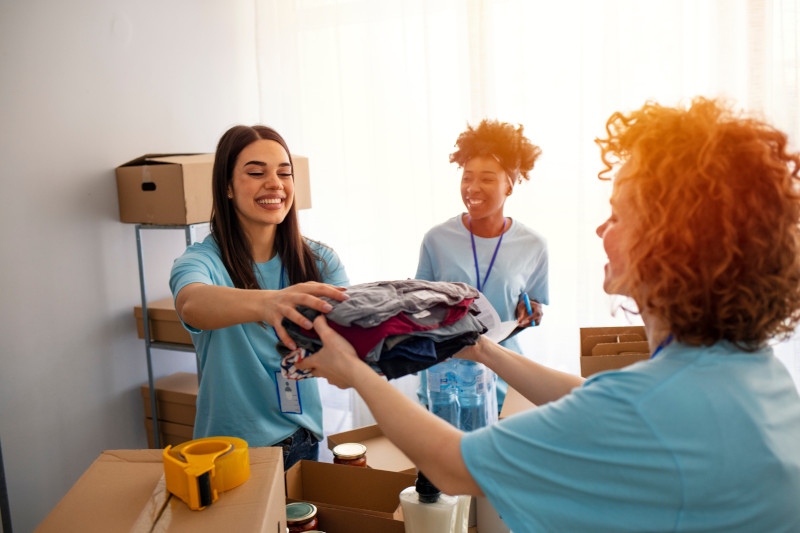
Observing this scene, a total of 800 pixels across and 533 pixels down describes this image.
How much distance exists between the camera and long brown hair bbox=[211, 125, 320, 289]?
1759 mm

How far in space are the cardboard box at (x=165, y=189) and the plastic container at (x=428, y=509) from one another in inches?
66.7

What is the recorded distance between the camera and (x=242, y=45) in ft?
11.4

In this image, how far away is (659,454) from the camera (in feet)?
2.37

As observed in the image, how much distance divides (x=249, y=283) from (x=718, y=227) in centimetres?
125

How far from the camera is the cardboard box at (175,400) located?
8.66ft

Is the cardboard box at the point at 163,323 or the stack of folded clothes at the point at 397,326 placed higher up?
the stack of folded clothes at the point at 397,326

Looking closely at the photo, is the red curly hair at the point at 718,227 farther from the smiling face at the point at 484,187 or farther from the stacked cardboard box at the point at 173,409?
the stacked cardboard box at the point at 173,409

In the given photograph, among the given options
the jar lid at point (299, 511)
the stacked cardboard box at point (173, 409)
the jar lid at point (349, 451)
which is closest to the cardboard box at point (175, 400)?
the stacked cardboard box at point (173, 409)

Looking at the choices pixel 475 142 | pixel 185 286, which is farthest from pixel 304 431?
pixel 475 142

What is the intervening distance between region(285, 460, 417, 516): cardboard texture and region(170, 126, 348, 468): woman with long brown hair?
0.17 meters

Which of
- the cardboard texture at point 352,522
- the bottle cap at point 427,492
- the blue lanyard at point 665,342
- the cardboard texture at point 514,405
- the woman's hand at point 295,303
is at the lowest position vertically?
the cardboard texture at point 352,522

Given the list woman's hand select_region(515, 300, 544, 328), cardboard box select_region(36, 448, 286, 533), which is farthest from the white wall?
woman's hand select_region(515, 300, 544, 328)

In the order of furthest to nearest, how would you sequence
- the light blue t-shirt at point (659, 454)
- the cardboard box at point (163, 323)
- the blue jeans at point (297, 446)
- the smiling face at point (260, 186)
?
the cardboard box at point (163, 323), the smiling face at point (260, 186), the blue jeans at point (297, 446), the light blue t-shirt at point (659, 454)

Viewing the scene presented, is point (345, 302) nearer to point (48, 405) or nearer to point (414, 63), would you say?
point (48, 405)
